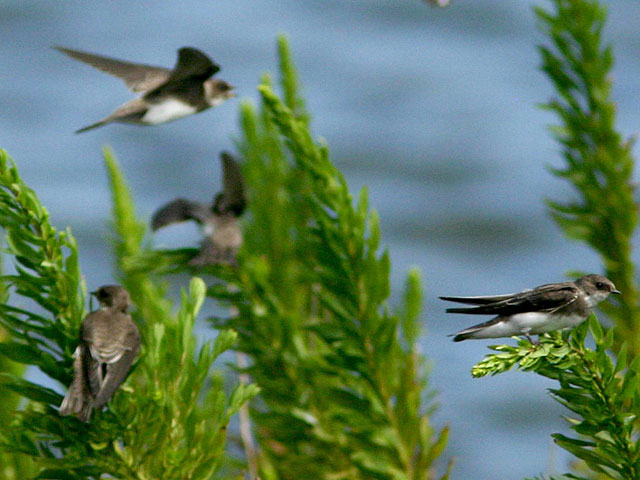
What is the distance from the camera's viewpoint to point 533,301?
1157 millimetres

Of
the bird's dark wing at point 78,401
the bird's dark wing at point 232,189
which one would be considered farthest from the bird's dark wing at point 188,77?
the bird's dark wing at point 78,401

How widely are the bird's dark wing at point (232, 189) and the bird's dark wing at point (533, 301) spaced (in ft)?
3.64

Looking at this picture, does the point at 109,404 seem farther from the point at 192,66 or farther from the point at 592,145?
the point at 592,145

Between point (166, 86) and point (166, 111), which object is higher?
point (166, 86)

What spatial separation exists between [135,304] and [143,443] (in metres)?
1.05

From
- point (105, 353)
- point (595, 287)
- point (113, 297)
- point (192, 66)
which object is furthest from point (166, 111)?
point (595, 287)

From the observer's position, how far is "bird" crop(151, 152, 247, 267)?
6.66 feet

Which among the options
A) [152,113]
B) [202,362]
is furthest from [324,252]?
[152,113]

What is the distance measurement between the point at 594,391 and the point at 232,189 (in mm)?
1301

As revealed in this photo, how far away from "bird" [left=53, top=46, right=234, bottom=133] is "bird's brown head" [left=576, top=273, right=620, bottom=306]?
0.96 m

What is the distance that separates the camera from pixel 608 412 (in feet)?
3.55

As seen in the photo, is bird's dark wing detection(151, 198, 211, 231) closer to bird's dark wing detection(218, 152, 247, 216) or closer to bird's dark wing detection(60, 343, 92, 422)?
bird's dark wing detection(218, 152, 247, 216)

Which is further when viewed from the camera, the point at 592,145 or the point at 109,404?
the point at 592,145

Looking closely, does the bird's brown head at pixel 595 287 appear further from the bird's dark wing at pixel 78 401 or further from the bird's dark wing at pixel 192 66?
the bird's dark wing at pixel 192 66
